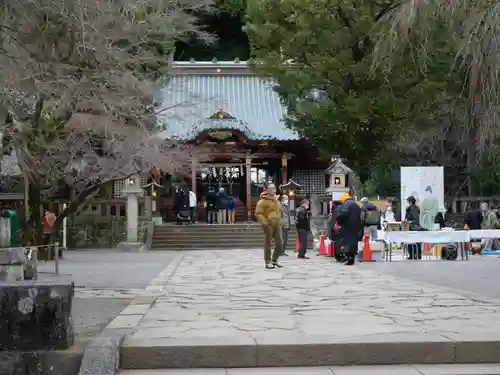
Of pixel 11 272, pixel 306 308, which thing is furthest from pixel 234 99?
pixel 11 272

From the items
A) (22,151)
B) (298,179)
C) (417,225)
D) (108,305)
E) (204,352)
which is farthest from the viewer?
(298,179)

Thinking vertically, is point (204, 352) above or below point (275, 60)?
below

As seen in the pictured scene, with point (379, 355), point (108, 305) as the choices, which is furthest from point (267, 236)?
point (379, 355)

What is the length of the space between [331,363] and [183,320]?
2003mm

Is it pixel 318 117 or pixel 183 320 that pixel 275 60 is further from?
pixel 183 320

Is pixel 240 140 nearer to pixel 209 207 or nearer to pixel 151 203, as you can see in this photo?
pixel 209 207

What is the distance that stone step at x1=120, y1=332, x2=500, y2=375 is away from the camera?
564 cm

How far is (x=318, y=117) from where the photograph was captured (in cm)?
2344

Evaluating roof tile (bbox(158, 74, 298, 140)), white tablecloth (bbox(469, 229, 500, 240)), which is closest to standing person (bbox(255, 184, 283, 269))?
white tablecloth (bbox(469, 229, 500, 240))

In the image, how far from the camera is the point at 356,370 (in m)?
5.58

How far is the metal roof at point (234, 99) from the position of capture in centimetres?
2977

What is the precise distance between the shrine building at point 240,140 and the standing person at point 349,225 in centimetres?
1419

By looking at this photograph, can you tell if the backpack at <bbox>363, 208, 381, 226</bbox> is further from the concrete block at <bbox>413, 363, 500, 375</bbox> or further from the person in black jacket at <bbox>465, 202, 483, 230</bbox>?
the concrete block at <bbox>413, 363, 500, 375</bbox>

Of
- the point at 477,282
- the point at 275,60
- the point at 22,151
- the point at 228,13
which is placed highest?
the point at 228,13
